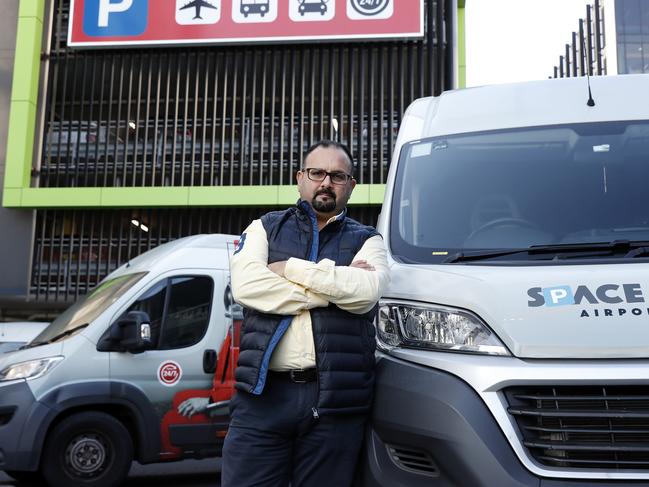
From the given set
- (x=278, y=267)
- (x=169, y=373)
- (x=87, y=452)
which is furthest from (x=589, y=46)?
(x=278, y=267)

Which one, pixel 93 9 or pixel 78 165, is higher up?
pixel 93 9

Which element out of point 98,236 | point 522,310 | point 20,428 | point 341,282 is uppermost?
point 98,236

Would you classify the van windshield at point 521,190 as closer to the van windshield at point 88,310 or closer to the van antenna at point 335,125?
the van windshield at point 88,310

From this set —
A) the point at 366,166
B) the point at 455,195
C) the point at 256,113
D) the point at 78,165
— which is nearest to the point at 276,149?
the point at 256,113

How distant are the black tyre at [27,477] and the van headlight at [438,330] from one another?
4706 mm

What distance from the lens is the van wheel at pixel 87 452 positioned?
5871 mm

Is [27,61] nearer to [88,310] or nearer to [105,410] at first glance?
[88,310]

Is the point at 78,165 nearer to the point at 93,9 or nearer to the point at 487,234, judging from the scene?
the point at 93,9

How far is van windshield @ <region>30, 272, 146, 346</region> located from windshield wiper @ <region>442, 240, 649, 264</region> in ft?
13.3

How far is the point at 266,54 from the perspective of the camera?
76.4 feet

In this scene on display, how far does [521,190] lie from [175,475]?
17.6 feet

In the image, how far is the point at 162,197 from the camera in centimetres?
2186

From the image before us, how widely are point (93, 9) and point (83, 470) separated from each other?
19336 millimetres

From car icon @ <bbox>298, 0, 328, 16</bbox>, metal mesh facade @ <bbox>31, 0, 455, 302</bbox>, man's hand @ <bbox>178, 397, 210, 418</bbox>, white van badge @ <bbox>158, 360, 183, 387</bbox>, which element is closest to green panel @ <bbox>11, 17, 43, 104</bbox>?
metal mesh facade @ <bbox>31, 0, 455, 302</bbox>
